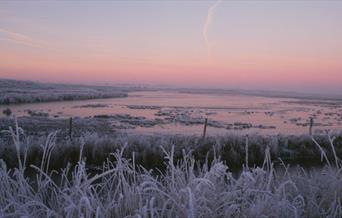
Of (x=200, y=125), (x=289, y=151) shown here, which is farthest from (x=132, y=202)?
(x=200, y=125)

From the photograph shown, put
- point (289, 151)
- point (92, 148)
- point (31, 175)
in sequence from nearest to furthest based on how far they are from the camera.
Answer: point (31, 175), point (92, 148), point (289, 151)

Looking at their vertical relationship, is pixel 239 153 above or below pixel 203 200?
below

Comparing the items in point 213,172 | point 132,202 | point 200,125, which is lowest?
point 200,125

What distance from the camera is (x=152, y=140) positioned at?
16.1 meters

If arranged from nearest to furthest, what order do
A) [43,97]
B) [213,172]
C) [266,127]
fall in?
[213,172] → [266,127] → [43,97]

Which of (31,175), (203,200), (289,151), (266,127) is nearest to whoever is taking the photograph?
(203,200)

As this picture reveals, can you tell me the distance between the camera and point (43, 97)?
5062 cm

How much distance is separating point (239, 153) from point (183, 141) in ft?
7.87

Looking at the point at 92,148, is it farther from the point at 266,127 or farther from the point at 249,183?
the point at 266,127

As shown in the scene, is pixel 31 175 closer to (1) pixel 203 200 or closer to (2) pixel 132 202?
(2) pixel 132 202

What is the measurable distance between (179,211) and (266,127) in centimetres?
2519

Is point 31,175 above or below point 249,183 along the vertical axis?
below

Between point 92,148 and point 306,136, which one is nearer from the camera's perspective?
point 92,148

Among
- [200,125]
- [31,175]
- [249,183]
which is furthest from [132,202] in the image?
[200,125]
